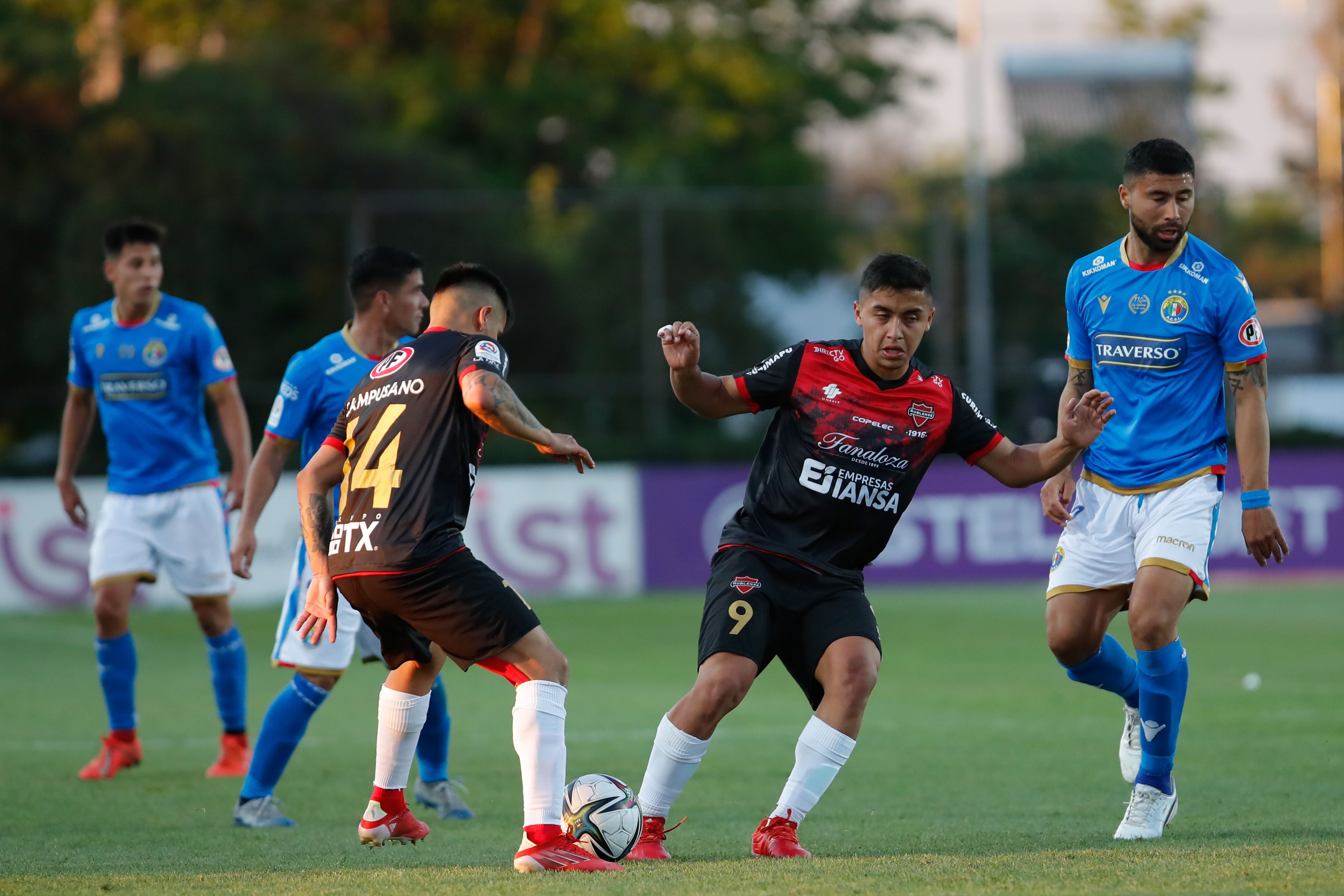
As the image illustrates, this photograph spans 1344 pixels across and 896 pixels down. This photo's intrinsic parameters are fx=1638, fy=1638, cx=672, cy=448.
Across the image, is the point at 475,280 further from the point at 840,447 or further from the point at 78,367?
the point at 78,367

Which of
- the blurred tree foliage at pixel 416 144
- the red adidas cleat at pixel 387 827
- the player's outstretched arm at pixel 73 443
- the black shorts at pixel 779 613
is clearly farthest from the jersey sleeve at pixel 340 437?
the blurred tree foliage at pixel 416 144

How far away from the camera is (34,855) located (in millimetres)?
5789

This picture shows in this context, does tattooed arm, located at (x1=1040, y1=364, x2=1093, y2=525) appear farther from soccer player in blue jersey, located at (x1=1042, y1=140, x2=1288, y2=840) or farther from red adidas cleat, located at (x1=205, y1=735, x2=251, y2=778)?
red adidas cleat, located at (x1=205, y1=735, x2=251, y2=778)

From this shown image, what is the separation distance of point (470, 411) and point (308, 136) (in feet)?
76.9

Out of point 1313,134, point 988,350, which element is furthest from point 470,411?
point 1313,134

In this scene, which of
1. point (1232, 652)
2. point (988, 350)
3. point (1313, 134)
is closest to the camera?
point (1232, 652)

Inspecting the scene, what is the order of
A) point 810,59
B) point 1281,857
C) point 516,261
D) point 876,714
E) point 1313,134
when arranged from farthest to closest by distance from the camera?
point 1313,134 → point 810,59 → point 516,261 → point 876,714 → point 1281,857

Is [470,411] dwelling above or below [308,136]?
below

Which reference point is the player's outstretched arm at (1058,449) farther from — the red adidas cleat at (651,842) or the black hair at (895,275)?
the red adidas cleat at (651,842)

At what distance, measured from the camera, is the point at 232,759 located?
319 inches

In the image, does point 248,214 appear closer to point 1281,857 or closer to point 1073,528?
point 1073,528

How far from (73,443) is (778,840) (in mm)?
5094

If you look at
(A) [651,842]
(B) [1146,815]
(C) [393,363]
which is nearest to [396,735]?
(A) [651,842]

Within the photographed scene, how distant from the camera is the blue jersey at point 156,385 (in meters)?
8.41
